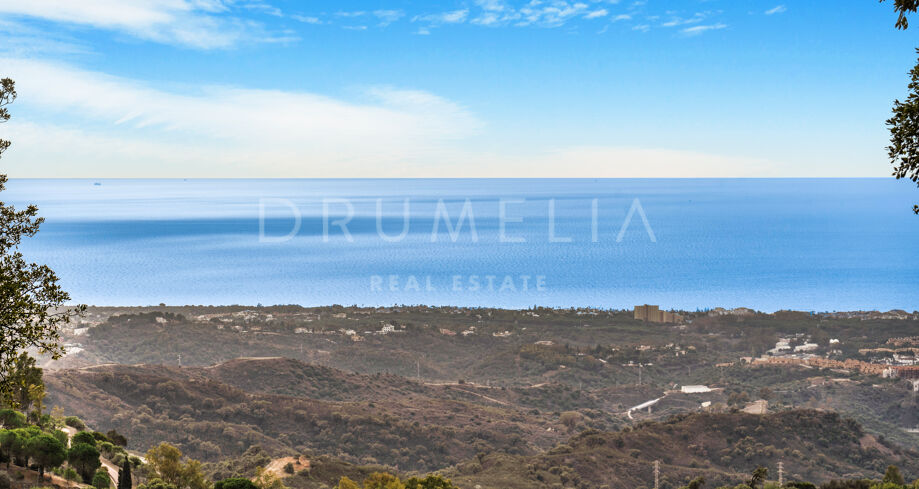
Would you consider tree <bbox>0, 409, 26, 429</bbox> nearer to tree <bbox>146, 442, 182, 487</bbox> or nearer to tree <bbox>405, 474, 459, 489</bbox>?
tree <bbox>146, 442, 182, 487</bbox>

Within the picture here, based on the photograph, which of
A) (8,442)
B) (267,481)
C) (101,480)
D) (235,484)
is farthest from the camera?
(267,481)

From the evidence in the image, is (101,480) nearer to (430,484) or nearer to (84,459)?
(84,459)

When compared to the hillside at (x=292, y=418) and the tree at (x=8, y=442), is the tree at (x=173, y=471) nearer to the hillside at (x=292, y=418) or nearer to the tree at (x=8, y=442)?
the tree at (x=8, y=442)

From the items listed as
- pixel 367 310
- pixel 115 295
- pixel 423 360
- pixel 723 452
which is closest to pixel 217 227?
pixel 115 295

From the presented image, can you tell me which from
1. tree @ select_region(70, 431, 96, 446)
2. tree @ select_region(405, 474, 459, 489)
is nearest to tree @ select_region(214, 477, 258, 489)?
tree @ select_region(405, 474, 459, 489)

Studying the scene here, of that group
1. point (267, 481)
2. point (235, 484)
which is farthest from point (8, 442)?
point (267, 481)

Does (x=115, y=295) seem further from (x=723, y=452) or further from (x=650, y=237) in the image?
(x=650, y=237)

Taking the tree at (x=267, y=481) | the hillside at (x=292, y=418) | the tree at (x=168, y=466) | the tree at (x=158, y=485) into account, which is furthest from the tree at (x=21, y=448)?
the hillside at (x=292, y=418)
